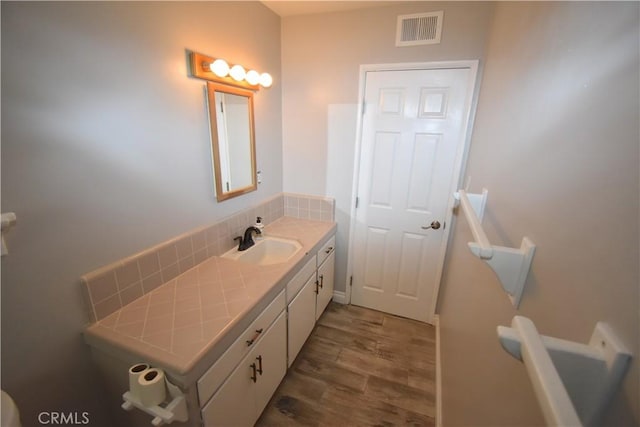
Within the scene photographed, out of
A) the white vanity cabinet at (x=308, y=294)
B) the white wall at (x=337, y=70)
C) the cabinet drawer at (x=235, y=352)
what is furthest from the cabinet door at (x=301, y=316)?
the white wall at (x=337, y=70)

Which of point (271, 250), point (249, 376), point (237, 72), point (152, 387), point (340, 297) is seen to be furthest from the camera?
point (340, 297)

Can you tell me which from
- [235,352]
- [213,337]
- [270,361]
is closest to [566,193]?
[213,337]

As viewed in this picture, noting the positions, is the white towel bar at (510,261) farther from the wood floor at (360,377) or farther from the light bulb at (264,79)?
the light bulb at (264,79)

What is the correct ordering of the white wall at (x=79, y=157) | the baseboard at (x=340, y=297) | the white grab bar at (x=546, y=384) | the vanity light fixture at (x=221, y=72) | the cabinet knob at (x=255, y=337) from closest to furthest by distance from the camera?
the white grab bar at (x=546, y=384), the white wall at (x=79, y=157), the cabinet knob at (x=255, y=337), the vanity light fixture at (x=221, y=72), the baseboard at (x=340, y=297)

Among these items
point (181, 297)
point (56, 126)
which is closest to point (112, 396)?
point (181, 297)

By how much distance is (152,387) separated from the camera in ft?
2.98

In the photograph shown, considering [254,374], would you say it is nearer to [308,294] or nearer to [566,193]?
[308,294]

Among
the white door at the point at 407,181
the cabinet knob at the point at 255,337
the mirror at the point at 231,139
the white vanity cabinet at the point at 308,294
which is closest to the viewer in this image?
the cabinet knob at the point at 255,337

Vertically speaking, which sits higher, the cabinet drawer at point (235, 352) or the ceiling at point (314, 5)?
the ceiling at point (314, 5)

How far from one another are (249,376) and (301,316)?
61cm

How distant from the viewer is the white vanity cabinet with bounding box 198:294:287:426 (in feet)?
3.63

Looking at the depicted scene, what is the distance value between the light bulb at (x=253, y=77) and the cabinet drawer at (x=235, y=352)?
1402 millimetres

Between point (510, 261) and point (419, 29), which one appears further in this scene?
point (419, 29)

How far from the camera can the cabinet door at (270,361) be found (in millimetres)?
1449
